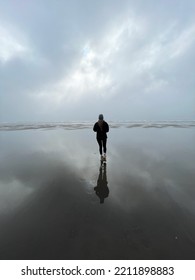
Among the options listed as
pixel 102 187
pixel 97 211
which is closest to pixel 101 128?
pixel 102 187

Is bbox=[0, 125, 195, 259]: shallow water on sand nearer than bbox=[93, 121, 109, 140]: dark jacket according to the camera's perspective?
Yes

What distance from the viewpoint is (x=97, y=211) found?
555 centimetres

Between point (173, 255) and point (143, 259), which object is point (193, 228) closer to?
point (173, 255)

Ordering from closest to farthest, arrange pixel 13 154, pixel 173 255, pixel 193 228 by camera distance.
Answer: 1. pixel 173 255
2. pixel 193 228
3. pixel 13 154

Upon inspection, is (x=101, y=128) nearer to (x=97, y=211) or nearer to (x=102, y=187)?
(x=102, y=187)

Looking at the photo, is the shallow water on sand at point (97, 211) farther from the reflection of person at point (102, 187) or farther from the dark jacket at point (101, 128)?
the dark jacket at point (101, 128)

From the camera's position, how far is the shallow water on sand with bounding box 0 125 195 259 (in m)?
3.98

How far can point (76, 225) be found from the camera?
4891mm

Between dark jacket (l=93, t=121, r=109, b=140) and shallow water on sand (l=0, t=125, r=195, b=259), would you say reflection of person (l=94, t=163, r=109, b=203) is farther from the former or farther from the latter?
dark jacket (l=93, t=121, r=109, b=140)

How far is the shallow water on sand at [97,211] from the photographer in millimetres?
3979

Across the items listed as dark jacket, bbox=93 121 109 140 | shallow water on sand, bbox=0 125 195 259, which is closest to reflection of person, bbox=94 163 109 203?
shallow water on sand, bbox=0 125 195 259

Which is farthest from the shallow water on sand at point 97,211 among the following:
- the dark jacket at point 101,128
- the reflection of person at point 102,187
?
the dark jacket at point 101,128

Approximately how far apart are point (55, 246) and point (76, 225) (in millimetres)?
878
